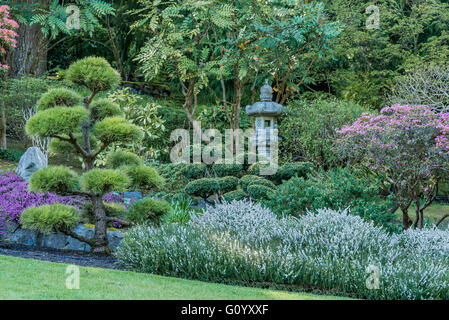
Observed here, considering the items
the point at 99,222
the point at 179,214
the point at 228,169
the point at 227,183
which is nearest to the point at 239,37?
the point at 228,169

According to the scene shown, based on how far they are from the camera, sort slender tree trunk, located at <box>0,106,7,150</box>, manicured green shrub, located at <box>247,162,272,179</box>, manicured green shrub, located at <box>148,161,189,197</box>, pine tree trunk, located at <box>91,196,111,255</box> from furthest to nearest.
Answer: slender tree trunk, located at <box>0,106,7,150</box>, manicured green shrub, located at <box>148,161,189,197</box>, manicured green shrub, located at <box>247,162,272,179</box>, pine tree trunk, located at <box>91,196,111,255</box>

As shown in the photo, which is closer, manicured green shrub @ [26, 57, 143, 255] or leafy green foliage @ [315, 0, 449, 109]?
manicured green shrub @ [26, 57, 143, 255]

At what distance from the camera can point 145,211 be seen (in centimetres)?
671

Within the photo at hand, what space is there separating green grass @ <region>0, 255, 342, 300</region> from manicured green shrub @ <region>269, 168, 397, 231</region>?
2.28m

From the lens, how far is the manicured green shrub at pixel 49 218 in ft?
20.1

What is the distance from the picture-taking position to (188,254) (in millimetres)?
5105

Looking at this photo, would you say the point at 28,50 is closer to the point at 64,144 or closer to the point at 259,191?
the point at 64,144

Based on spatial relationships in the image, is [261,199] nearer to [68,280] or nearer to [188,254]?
[188,254]

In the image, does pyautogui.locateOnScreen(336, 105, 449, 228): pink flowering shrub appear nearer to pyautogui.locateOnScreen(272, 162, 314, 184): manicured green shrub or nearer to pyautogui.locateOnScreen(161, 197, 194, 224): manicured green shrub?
pyautogui.locateOnScreen(272, 162, 314, 184): manicured green shrub

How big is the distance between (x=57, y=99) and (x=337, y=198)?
3.98 meters

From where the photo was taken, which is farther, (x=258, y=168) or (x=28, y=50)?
(x=28, y=50)

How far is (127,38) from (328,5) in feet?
24.7

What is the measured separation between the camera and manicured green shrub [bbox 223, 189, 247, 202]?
8281 millimetres

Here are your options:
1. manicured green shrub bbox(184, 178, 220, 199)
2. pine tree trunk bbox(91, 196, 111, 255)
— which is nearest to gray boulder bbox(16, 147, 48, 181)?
manicured green shrub bbox(184, 178, 220, 199)
